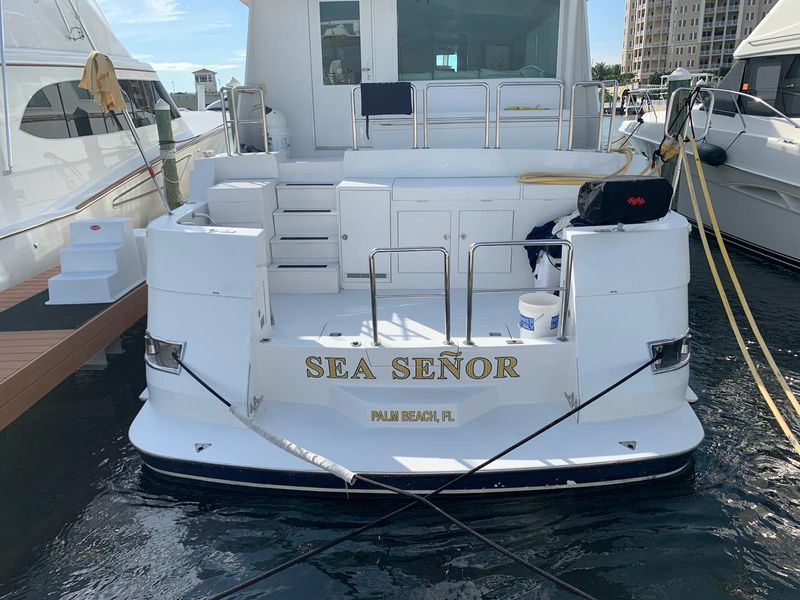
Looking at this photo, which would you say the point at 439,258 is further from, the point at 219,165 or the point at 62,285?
the point at 62,285


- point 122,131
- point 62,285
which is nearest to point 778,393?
point 62,285

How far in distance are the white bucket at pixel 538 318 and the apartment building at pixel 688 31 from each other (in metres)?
78.4

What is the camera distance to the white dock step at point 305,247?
479cm

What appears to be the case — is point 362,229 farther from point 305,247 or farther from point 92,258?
point 92,258

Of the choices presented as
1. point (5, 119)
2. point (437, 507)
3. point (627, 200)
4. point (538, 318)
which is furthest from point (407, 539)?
point (5, 119)

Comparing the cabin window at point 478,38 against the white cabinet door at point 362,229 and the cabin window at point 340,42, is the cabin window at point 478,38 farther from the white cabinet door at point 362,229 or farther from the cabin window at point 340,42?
the white cabinet door at point 362,229

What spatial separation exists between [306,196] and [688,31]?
86455 millimetres

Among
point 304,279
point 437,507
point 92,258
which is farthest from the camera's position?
point 92,258

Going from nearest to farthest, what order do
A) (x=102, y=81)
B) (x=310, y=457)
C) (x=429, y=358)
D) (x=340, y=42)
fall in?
(x=310, y=457) → (x=429, y=358) → (x=102, y=81) → (x=340, y=42)

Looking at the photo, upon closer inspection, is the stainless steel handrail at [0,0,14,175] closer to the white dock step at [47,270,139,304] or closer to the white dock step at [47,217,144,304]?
the white dock step at [47,217,144,304]

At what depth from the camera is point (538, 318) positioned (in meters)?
3.37

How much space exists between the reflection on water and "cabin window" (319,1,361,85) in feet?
14.5

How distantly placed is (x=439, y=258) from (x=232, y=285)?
1.86 metres

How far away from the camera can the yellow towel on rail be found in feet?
17.9
